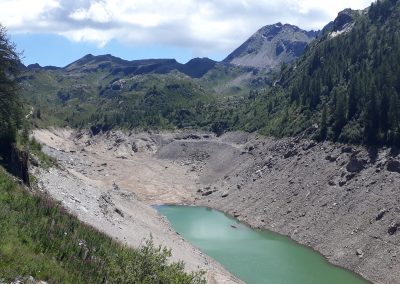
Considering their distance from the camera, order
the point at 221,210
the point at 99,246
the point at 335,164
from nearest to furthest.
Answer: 1. the point at 99,246
2. the point at 335,164
3. the point at 221,210

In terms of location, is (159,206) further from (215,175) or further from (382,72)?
(382,72)

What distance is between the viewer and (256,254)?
235ft

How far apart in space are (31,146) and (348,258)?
4667cm

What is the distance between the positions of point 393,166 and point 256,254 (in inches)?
1031

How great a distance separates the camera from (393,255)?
61656 millimetres

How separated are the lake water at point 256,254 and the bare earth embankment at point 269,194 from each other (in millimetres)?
2221

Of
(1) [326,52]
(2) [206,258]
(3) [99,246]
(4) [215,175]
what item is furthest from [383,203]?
(1) [326,52]

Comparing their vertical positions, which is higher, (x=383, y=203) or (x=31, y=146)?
(x=31, y=146)

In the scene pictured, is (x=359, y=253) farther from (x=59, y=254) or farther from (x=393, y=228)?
(x=59, y=254)

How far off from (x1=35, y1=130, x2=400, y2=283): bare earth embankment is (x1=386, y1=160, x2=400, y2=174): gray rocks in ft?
0.49

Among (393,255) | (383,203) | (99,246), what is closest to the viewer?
(99,246)

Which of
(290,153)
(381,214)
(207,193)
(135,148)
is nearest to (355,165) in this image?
(381,214)

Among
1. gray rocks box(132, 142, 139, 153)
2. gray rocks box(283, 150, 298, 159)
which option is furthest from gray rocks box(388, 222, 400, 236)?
gray rocks box(132, 142, 139, 153)

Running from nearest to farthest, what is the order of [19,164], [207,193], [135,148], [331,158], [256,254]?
[19,164]
[256,254]
[331,158]
[207,193]
[135,148]
